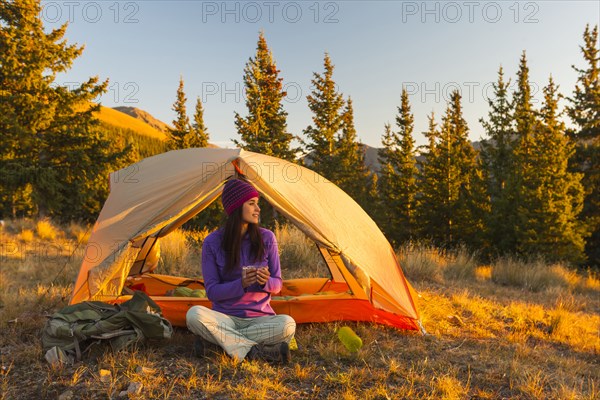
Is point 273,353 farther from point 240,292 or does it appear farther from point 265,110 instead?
point 265,110

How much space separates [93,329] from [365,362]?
2380mm

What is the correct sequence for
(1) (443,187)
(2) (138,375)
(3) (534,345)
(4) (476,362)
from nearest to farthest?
1. (2) (138,375)
2. (4) (476,362)
3. (3) (534,345)
4. (1) (443,187)

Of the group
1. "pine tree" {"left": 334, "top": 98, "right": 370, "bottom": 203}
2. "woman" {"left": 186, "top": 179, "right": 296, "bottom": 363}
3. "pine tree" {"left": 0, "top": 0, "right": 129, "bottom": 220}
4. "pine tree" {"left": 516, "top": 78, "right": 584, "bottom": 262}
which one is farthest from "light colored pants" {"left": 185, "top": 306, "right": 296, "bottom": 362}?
"pine tree" {"left": 334, "top": 98, "right": 370, "bottom": 203}

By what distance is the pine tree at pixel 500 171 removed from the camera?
22.0 m

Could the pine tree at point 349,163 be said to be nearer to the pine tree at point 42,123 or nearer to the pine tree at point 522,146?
the pine tree at point 522,146

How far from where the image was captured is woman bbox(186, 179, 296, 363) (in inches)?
142

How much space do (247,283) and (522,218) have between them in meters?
20.0

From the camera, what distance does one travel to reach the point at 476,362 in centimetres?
397

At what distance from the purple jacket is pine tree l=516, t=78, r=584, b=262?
18.6 metres

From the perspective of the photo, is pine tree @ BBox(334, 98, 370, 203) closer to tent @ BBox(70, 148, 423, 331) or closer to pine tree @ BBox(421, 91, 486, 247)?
pine tree @ BBox(421, 91, 486, 247)

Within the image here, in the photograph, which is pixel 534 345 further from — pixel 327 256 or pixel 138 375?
pixel 138 375

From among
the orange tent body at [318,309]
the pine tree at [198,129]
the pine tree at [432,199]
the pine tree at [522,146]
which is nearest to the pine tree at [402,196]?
the pine tree at [432,199]

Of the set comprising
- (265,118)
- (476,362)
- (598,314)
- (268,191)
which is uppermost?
(265,118)

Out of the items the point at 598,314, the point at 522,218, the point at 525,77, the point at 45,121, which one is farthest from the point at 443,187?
the point at 45,121
